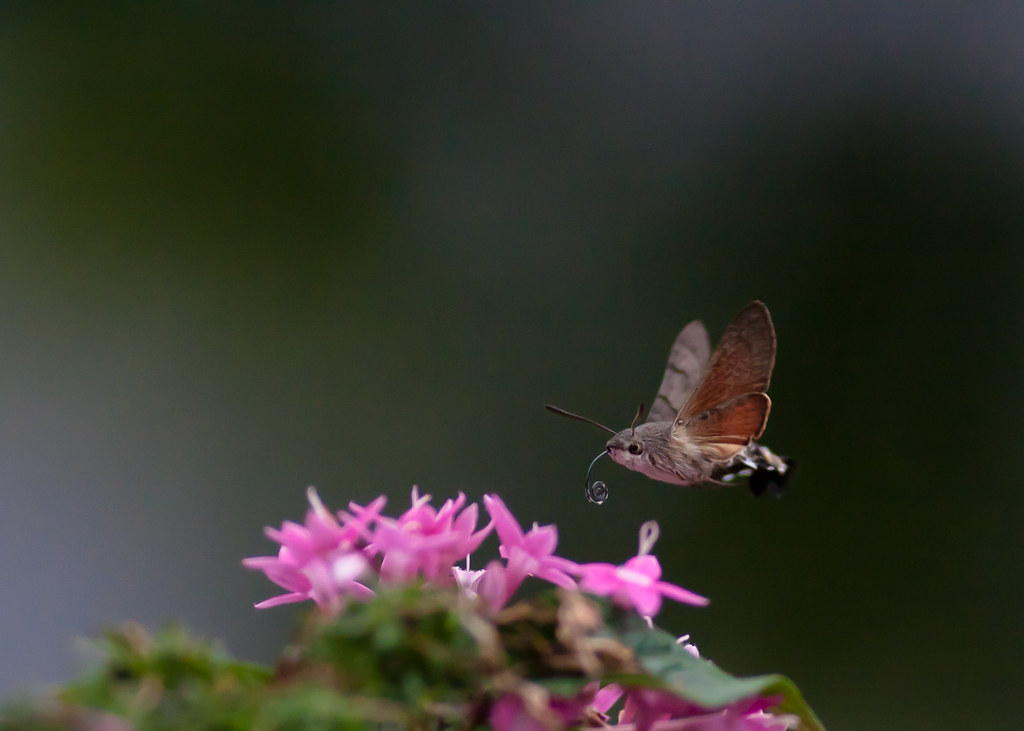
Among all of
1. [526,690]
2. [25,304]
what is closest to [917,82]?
[25,304]

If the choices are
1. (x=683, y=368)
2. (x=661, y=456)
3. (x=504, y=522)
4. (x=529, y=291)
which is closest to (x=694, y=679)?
(x=504, y=522)

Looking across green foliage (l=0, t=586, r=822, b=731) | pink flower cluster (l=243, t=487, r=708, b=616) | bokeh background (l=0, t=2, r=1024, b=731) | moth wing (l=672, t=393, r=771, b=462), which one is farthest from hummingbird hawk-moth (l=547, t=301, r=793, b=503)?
bokeh background (l=0, t=2, r=1024, b=731)

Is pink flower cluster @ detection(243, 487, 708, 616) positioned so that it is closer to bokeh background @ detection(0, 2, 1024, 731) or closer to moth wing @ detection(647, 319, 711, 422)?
moth wing @ detection(647, 319, 711, 422)

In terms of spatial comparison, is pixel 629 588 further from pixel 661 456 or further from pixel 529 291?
pixel 529 291

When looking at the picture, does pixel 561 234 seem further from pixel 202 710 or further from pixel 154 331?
pixel 202 710

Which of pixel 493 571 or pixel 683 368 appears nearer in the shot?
pixel 493 571

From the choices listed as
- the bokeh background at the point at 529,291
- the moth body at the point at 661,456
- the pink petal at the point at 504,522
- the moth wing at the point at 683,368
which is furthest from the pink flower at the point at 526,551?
the bokeh background at the point at 529,291
